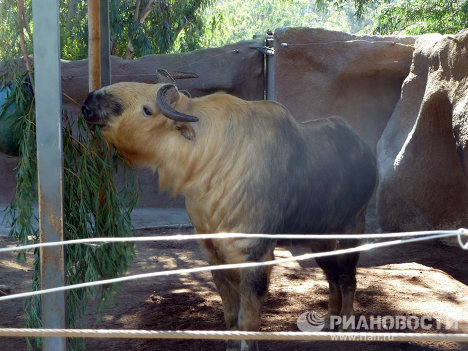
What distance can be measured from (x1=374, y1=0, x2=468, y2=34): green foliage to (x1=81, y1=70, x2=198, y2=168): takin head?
32.0ft

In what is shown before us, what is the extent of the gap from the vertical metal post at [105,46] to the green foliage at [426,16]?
9.18 m

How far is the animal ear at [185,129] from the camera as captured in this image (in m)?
3.57

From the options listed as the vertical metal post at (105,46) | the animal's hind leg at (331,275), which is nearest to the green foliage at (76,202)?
the vertical metal post at (105,46)

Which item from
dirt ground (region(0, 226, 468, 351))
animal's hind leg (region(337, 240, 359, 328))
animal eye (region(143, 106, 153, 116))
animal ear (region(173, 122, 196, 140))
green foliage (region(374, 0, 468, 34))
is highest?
green foliage (region(374, 0, 468, 34))

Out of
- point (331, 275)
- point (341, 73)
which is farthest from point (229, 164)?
point (341, 73)

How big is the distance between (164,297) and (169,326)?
685 mm

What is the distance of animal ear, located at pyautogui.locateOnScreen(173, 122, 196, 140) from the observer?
11.7 ft

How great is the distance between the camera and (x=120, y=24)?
15.5m

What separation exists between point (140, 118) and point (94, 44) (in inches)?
27.7

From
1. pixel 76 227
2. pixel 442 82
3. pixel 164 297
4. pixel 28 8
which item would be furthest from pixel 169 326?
pixel 442 82

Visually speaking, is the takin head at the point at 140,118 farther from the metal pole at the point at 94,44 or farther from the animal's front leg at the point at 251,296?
the animal's front leg at the point at 251,296

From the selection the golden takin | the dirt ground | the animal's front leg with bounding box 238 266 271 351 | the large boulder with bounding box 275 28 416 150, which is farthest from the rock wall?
the animal's front leg with bounding box 238 266 271 351

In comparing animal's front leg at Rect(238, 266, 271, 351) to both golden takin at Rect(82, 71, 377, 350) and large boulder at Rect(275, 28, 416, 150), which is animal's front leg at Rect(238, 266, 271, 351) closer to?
golden takin at Rect(82, 71, 377, 350)

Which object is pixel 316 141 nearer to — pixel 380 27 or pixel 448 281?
pixel 448 281
